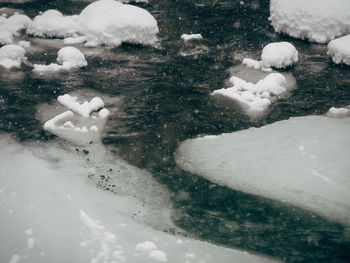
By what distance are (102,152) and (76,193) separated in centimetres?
63

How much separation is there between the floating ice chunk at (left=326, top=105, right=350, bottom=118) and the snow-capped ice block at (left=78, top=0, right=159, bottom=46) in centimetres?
300

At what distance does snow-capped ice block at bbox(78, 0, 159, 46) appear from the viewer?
18.5 ft

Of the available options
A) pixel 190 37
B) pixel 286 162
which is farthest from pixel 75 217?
pixel 190 37

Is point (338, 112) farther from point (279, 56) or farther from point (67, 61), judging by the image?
point (67, 61)

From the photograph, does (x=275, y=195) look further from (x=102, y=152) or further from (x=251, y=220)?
(x=102, y=152)

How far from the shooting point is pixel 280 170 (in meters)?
3.24

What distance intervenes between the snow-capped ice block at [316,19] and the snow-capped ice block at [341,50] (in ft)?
1.58

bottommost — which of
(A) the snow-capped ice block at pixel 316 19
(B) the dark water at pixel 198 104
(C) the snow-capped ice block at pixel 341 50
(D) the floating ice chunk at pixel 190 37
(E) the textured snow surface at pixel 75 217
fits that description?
(E) the textured snow surface at pixel 75 217

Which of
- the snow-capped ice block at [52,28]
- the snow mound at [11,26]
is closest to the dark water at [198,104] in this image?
the snow-capped ice block at [52,28]

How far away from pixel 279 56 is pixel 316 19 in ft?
→ 4.02

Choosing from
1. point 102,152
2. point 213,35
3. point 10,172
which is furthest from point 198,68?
point 10,172

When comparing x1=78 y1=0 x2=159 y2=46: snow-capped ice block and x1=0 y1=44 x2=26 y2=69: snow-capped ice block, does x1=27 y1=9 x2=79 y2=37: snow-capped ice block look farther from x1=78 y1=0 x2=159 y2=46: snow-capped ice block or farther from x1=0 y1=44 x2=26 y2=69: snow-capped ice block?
x1=0 y1=44 x2=26 y2=69: snow-capped ice block

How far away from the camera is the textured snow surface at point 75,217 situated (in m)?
2.49

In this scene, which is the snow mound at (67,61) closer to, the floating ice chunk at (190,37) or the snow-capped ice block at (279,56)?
the floating ice chunk at (190,37)
